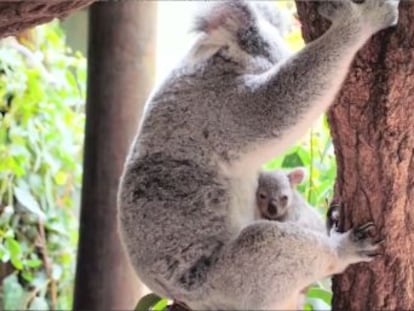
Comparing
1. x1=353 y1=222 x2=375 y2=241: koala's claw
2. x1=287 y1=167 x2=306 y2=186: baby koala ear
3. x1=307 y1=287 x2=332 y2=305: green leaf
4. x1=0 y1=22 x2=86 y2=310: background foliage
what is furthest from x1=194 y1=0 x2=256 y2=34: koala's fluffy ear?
x1=0 y1=22 x2=86 y2=310: background foliage

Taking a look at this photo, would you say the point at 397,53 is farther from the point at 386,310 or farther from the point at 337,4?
the point at 386,310

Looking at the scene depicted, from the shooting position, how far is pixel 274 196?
219 centimetres

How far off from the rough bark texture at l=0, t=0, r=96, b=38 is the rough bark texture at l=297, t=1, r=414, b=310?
0.51 metres

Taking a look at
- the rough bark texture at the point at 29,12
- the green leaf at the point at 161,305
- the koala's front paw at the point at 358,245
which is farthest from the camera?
the green leaf at the point at 161,305

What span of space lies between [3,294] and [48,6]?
1.83 m

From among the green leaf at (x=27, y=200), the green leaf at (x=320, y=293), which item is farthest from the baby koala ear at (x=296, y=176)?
the green leaf at (x=27, y=200)

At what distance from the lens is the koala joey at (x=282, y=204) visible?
7.18 feet

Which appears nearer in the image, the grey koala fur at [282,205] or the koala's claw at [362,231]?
the koala's claw at [362,231]

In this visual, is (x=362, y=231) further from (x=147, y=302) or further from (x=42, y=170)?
(x=42, y=170)

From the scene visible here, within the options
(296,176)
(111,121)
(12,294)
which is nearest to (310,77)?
(296,176)

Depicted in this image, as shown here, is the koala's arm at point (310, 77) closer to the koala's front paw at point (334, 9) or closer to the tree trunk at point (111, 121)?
the koala's front paw at point (334, 9)

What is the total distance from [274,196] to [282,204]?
3 cm

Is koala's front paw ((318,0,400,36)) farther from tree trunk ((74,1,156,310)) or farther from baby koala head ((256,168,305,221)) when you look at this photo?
tree trunk ((74,1,156,310))

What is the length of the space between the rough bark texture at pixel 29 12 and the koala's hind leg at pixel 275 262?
637 millimetres
